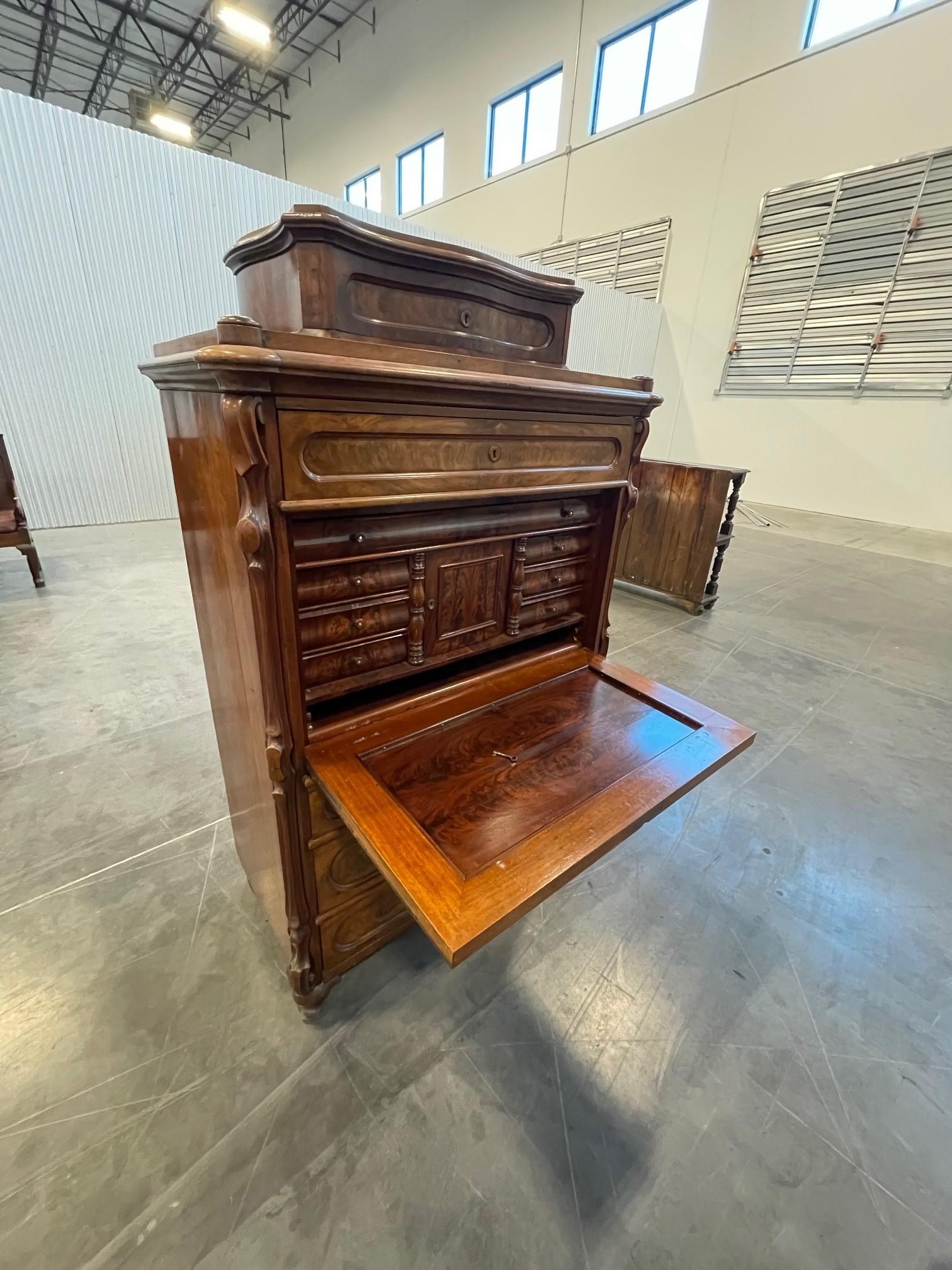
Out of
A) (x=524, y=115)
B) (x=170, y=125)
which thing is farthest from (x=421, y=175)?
(x=170, y=125)

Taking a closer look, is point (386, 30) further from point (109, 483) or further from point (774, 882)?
point (774, 882)

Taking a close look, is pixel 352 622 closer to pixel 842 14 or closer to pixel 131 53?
pixel 842 14

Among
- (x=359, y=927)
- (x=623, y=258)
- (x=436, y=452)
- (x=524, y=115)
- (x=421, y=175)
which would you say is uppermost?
(x=524, y=115)

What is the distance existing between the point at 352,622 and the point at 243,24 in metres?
10.2

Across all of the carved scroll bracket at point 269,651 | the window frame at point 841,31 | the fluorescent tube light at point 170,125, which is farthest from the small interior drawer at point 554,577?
the fluorescent tube light at point 170,125

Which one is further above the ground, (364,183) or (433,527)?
(364,183)

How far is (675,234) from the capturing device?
6.88 meters

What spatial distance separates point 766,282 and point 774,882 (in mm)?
7304

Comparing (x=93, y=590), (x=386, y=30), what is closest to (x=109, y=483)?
(x=93, y=590)

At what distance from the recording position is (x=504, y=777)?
90 centimetres

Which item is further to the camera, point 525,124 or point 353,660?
point 525,124

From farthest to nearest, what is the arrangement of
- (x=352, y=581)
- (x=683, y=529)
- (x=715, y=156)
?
(x=715, y=156), (x=683, y=529), (x=352, y=581)

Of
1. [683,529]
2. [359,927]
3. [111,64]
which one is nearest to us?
[359,927]

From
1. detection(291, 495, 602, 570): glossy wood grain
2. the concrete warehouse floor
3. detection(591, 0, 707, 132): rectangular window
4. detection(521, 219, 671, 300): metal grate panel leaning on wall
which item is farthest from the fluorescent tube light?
detection(291, 495, 602, 570): glossy wood grain
